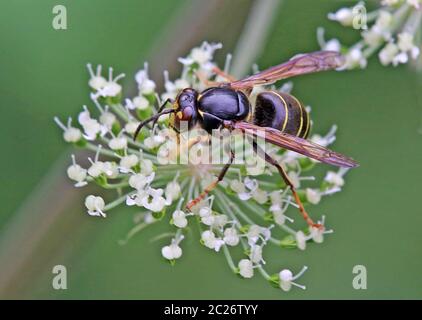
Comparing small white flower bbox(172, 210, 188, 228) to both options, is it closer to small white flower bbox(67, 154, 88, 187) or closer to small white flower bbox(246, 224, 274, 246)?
small white flower bbox(246, 224, 274, 246)

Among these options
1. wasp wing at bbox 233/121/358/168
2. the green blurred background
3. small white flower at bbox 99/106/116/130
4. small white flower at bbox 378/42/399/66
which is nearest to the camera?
wasp wing at bbox 233/121/358/168

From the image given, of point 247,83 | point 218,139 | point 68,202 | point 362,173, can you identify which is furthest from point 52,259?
point 362,173

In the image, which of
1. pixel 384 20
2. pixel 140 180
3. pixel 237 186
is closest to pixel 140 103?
pixel 140 180

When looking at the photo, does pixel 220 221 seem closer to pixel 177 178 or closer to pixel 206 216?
pixel 206 216

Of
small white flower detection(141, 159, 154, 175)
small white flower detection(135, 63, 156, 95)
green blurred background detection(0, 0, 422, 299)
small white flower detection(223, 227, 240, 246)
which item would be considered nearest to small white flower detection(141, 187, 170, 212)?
small white flower detection(141, 159, 154, 175)

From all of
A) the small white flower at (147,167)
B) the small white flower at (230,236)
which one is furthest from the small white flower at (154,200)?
the small white flower at (230,236)
